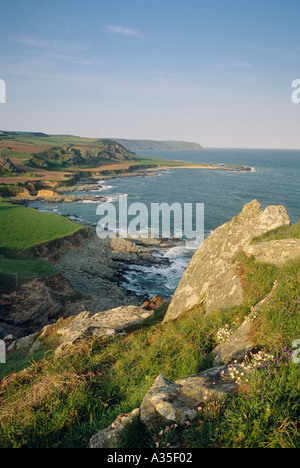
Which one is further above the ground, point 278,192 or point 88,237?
point 278,192

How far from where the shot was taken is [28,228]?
3734 cm

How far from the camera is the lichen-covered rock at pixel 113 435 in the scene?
3859 mm

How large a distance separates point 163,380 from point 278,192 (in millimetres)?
89920

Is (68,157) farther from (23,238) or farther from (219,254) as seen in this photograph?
(219,254)

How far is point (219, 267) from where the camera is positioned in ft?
32.3

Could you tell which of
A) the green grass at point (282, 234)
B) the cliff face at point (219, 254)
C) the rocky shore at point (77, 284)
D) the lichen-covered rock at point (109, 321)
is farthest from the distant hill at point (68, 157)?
the green grass at point (282, 234)

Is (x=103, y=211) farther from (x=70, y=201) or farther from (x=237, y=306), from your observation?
(x=237, y=306)

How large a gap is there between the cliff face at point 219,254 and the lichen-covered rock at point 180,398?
14.3ft

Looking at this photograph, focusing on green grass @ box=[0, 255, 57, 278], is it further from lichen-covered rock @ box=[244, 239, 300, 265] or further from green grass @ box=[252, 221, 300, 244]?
lichen-covered rock @ box=[244, 239, 300, 265]

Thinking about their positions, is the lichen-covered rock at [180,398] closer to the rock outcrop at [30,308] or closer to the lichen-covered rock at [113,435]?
the lichen-covered rock at [113,435]

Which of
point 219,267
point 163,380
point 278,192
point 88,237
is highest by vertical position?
point 278,192

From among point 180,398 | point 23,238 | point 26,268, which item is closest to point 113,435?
point 180,398
